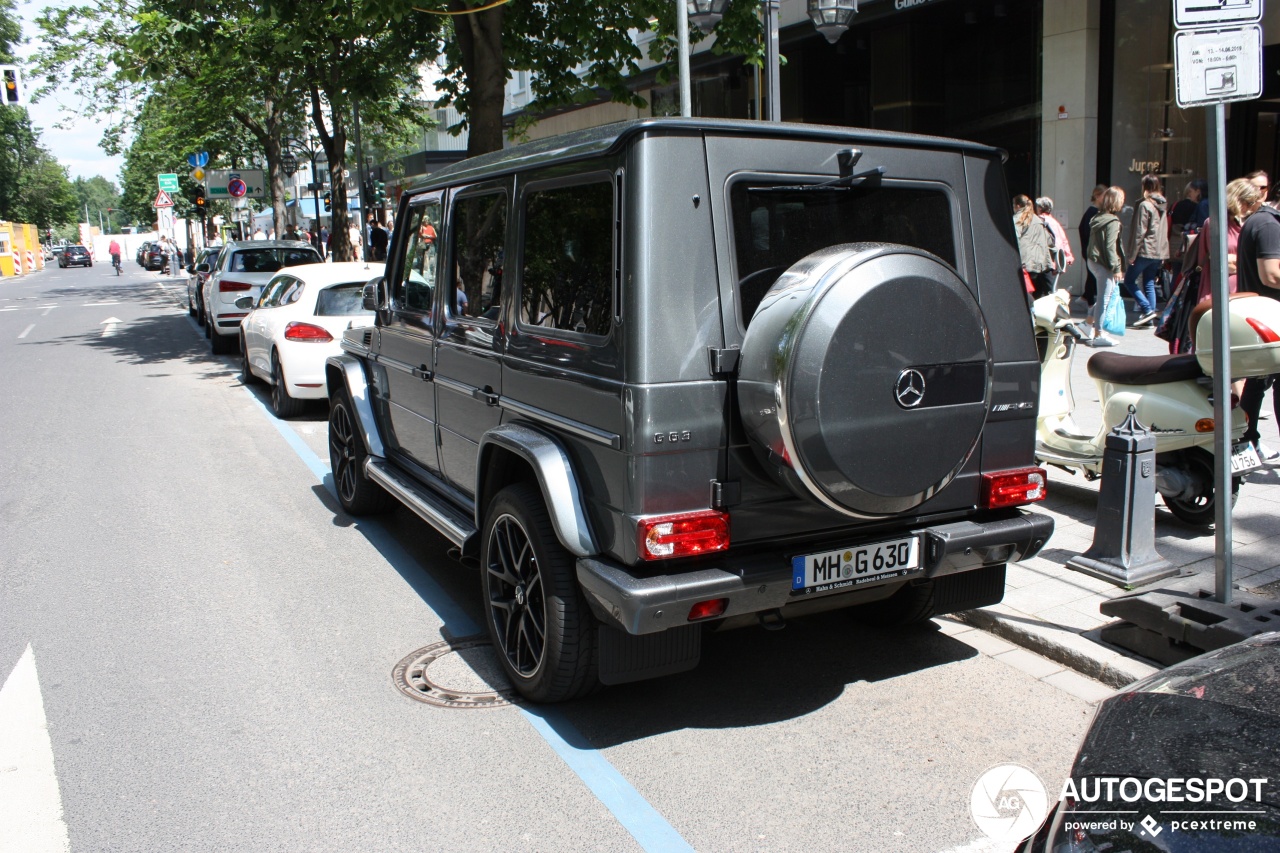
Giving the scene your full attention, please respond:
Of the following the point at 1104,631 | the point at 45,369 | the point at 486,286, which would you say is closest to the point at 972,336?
the point at 1104,631

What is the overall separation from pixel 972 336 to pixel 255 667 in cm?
329

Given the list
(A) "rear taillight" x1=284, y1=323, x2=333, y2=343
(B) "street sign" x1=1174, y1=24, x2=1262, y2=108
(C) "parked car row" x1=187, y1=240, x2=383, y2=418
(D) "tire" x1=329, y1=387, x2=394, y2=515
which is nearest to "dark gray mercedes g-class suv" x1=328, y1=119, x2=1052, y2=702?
(B) "street sign" x1=1174, y1=24, x2=1262, y2=108

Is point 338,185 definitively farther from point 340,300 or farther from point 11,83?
point 340,300

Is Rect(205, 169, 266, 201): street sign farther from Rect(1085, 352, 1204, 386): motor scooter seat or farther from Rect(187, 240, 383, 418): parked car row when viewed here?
Rect(1085, 352, 1204, 386): motor scooter seat

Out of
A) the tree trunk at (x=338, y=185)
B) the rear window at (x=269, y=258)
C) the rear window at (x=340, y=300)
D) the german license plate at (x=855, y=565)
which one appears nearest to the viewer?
the german license plate at (x=855, y=565)

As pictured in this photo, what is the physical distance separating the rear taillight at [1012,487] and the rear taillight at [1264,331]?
206 centimetres

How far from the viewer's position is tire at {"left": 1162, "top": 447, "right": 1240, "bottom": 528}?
235 inches

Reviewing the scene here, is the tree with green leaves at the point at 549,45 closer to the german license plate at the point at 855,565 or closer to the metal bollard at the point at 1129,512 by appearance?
the metal bollard at the point at 1129,512

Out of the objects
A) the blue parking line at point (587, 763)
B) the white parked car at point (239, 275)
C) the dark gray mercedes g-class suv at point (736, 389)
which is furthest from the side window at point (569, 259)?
the white parked car at point (239, 275)

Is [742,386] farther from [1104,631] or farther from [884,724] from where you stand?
[1104,631]

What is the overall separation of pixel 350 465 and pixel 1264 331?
212 inches

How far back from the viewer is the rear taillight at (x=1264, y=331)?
18.1 feet

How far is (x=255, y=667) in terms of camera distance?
4.71m

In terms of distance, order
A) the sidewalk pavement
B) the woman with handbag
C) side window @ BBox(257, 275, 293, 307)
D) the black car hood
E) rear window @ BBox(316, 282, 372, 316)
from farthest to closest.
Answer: the woman with handbag
side window @ BBox(257, 275, 293, 307)
rear window @ BBox(316, 282, 372, 316)
the sidewalk pavement
the black car hood
